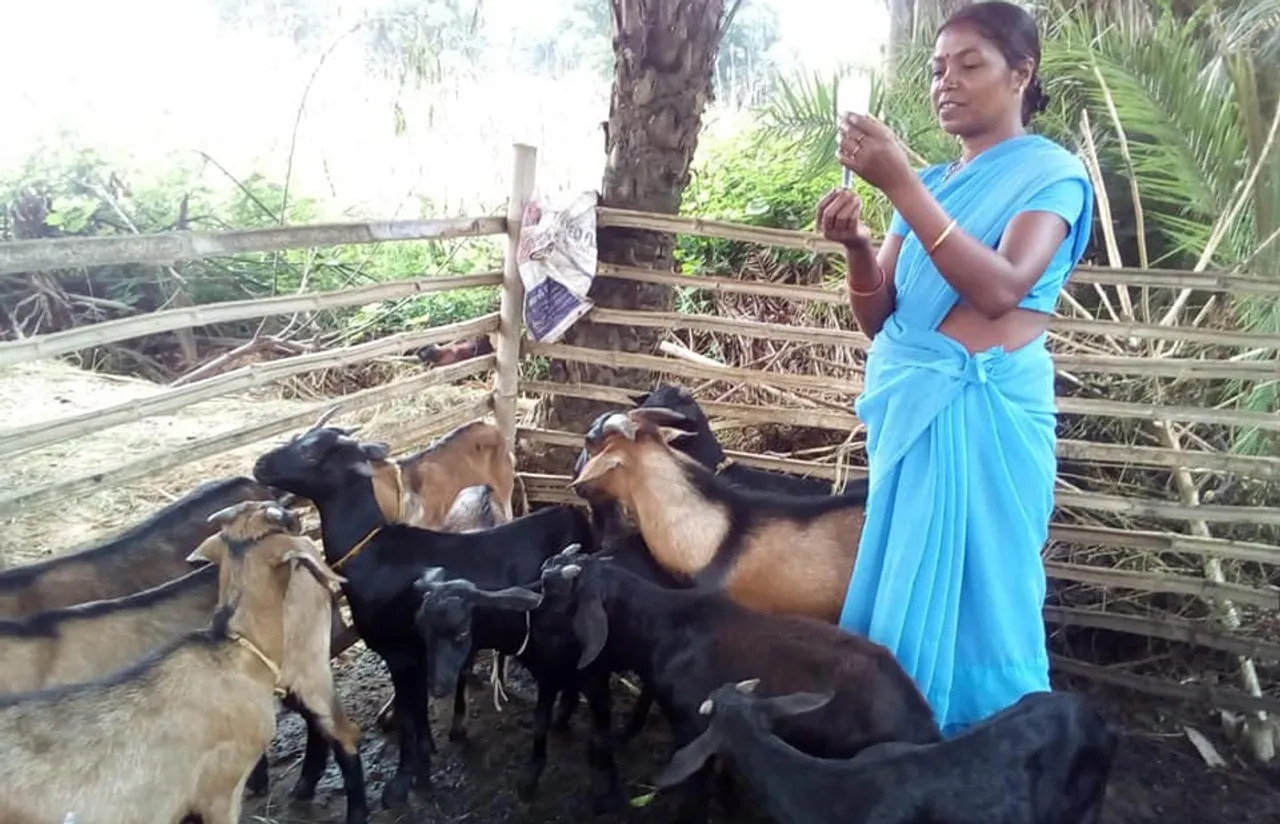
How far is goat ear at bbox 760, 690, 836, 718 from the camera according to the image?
315 centimetres

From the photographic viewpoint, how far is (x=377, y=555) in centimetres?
415

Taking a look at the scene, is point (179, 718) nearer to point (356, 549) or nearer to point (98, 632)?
point (98, 632)

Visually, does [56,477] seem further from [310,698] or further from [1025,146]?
[1025,146]

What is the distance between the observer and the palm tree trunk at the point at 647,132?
537cm

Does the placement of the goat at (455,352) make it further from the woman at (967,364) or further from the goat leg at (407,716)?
the woman at (967,364)

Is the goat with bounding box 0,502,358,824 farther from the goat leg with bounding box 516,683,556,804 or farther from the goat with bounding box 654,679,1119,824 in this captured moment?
the goat with bounding box 654,679,1119,824

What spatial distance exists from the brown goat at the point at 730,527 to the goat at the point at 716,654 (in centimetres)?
32

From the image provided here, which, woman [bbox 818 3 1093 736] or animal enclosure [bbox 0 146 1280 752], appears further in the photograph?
animal enclosure [bbox 0 146 1280 752]

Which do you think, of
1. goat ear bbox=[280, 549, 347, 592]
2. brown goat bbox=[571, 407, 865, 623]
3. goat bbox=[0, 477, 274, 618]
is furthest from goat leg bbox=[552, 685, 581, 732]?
goat bbox=[0, 477, 274, 618]

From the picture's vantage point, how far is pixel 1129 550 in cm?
535

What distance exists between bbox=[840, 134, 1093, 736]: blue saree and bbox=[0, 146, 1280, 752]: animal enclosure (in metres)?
1.81

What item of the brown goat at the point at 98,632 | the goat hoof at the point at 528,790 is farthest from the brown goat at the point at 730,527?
the brown goat at the point at 98,632

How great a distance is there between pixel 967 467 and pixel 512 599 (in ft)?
5.15

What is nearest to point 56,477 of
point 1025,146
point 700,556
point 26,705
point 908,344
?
point 26,705
